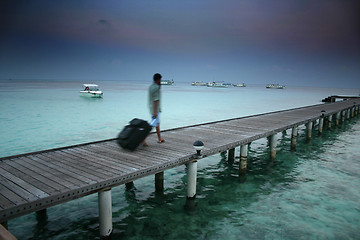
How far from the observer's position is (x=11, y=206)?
13.6 feet

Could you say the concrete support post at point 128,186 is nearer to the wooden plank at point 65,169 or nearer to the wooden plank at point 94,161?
the wooden plank at point 94,161

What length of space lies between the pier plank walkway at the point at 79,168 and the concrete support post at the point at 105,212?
166mm

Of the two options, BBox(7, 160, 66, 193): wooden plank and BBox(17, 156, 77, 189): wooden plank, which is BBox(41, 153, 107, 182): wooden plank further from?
BBox(7, 160, 66, 193): wooden plank

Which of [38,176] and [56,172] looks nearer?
[38,176]

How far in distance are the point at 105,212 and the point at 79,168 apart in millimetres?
1331

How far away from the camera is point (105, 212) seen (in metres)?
5.27

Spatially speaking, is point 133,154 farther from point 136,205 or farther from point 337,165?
point 337,165

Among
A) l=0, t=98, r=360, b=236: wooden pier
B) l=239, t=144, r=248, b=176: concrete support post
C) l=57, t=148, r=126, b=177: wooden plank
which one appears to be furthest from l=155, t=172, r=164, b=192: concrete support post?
l=239, t=144, r=248, b=176: concrete support post

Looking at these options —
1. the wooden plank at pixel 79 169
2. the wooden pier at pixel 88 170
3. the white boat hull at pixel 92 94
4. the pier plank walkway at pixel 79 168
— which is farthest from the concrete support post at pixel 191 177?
the white boat hull at pixel 92 94

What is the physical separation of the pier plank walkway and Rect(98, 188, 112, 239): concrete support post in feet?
0.54

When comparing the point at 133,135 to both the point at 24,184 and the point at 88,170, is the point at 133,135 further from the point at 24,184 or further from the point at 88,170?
the point at 24,184

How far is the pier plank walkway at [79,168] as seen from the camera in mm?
4541

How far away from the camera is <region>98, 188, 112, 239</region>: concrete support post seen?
522 cm

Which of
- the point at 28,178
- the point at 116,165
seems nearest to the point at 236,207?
the point at 116,165
